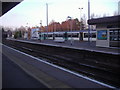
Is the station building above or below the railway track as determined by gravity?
above

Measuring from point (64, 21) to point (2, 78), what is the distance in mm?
110805

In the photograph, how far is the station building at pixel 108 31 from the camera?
2294 centimetres

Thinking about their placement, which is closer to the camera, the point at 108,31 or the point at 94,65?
the point at 94,65

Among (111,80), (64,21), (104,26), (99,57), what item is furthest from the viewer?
(64,21)

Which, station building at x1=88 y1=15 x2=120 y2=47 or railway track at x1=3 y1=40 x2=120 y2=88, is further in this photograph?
station building at x1=88 y1=15 x2=120 y2=47

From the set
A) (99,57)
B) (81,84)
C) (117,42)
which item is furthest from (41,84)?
(117,42)

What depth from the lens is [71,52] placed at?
70.6ft

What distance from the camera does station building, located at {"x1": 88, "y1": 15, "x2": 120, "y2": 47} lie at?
2294 centimetres

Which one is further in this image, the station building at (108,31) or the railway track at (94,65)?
the station building at (108,31)

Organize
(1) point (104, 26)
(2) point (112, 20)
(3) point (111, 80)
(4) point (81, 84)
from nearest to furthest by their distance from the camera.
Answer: (4) point (81, 84) → (3) point (111, 80) → (2) point (112, 20) → (1) point (104, 26)

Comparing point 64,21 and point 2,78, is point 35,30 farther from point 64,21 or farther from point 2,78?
point 64,21

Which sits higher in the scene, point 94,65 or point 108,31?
point 108,31

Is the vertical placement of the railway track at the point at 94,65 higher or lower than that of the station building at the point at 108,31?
lower

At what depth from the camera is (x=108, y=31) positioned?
2444 cm
